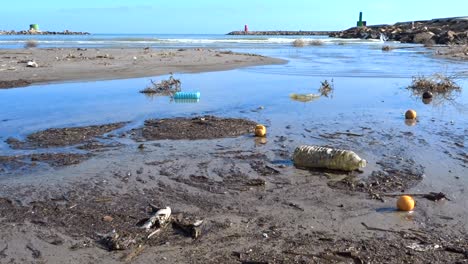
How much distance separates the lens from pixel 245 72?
69.5 ft

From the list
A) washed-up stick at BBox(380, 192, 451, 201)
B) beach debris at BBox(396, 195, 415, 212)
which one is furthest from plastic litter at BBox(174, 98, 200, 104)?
beach debris at BBox(396, 195, 415, 212)

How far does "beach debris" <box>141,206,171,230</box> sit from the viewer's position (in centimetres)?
472

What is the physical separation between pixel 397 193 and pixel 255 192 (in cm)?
161

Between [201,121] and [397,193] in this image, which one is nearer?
[397,193]

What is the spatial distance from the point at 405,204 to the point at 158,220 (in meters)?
2.49

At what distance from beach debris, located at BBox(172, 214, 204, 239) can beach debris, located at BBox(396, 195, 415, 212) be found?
6.70 feet

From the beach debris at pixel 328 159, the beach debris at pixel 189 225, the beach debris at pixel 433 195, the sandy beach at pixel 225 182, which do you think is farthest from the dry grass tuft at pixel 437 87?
the beach debris at pixel 189 225

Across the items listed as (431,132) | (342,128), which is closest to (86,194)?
(342,128)

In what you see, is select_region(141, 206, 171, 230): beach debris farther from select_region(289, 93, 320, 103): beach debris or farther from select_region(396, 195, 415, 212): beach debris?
select_region(289, 93, 320, 103): beach debris

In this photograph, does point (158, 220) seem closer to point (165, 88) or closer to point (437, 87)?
point (165, 88)

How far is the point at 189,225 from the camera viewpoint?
4727 mm

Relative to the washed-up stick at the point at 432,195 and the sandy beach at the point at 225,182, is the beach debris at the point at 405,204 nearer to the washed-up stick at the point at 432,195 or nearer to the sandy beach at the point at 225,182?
the sandy beach at the point at 225,182

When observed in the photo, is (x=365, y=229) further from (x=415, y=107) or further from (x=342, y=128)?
(x=415, y=107)

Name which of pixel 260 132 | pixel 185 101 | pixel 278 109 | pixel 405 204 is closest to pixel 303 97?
pixel 278 109
